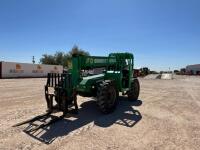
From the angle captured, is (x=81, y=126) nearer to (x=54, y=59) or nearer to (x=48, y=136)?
A: (x=48, y=136)

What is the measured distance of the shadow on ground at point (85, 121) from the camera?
19.1 ft

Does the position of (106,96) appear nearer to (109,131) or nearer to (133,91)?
(109,131)

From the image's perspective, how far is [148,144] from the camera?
531 centimetres

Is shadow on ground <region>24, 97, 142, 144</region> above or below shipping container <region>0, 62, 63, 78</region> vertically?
below

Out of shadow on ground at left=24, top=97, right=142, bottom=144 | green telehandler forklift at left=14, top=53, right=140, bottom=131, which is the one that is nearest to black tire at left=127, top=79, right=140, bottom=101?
green telehandler forklift at left=14, top=53, right=140, bottom=131

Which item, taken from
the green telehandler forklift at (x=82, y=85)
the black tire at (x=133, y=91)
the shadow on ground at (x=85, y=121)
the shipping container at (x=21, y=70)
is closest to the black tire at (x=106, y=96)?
the green telehandler forklift at (x=82, y=85)

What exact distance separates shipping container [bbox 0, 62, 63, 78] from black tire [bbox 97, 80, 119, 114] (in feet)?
101

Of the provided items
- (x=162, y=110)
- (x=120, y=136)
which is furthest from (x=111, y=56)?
(x=120, y=136)

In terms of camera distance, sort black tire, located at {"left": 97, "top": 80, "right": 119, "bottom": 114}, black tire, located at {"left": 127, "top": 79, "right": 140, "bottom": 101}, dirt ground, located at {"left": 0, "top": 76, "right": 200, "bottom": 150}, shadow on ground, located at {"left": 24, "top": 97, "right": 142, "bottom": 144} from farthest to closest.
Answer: black tire, located at {"left": 127, "top": 79, "right": 140, "bottom": 101}
black tire, located at {"left": 97, "top": 80, "right": 119, "bottom": 114}
shadow on ground, located at {"left": 24, "top": 97, "right": 142, "bottom": 144}
dirt ground, located at {"left": 0, "top": 76, "right": 200, "bottom": 150}

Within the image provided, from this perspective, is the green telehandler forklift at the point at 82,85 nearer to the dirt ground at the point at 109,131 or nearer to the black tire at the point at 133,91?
the dirt ground at the point at 109,131

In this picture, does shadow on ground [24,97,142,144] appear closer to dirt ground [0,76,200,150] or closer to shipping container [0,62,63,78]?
dirt ground [0,76,200,150]

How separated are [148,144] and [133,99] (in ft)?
20.3

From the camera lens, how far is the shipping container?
35622 mm

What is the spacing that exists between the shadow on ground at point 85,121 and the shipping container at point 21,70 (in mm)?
29869
